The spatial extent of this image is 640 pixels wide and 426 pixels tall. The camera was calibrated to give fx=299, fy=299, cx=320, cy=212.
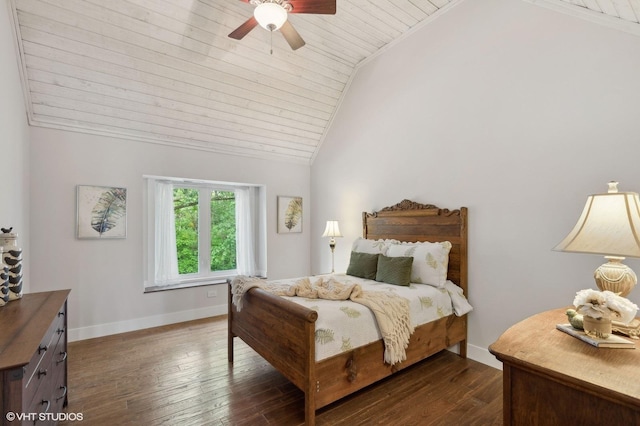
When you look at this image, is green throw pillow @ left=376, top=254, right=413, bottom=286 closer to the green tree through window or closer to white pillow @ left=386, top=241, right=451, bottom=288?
white pillow @ left=386, top=241, right=451, bottom=288

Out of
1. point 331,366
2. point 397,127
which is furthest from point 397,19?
point 331,366

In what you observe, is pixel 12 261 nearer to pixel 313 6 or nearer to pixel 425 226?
pixel 313 6

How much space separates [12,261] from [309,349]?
6.08 feet

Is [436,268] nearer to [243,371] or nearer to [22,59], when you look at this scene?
[243,371]

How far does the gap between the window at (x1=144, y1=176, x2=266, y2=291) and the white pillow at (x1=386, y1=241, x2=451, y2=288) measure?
104 inches

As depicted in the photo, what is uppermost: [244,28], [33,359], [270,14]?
[244,28]

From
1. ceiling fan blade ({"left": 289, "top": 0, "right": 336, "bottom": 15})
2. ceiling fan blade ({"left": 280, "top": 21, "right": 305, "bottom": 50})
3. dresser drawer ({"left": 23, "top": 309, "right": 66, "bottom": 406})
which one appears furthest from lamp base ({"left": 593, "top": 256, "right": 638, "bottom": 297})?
dresser drawer ({"left": 23, "top": 309, "right": 66, "bottom": 406})

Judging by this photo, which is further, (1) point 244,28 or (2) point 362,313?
(1) point 244,28

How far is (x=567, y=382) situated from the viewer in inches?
42.5

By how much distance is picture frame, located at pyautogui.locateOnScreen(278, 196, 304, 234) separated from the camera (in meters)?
4.96

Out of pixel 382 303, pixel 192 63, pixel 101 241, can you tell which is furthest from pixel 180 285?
pixel 382 303

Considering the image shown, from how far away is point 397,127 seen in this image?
371cm

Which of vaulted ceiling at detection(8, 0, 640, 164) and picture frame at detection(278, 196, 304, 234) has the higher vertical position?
vaulted ceiling at detection(8, 0, 640, 164)

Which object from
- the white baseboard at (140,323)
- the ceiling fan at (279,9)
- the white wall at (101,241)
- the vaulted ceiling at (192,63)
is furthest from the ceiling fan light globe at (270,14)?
the white baseboard at (140,323)
